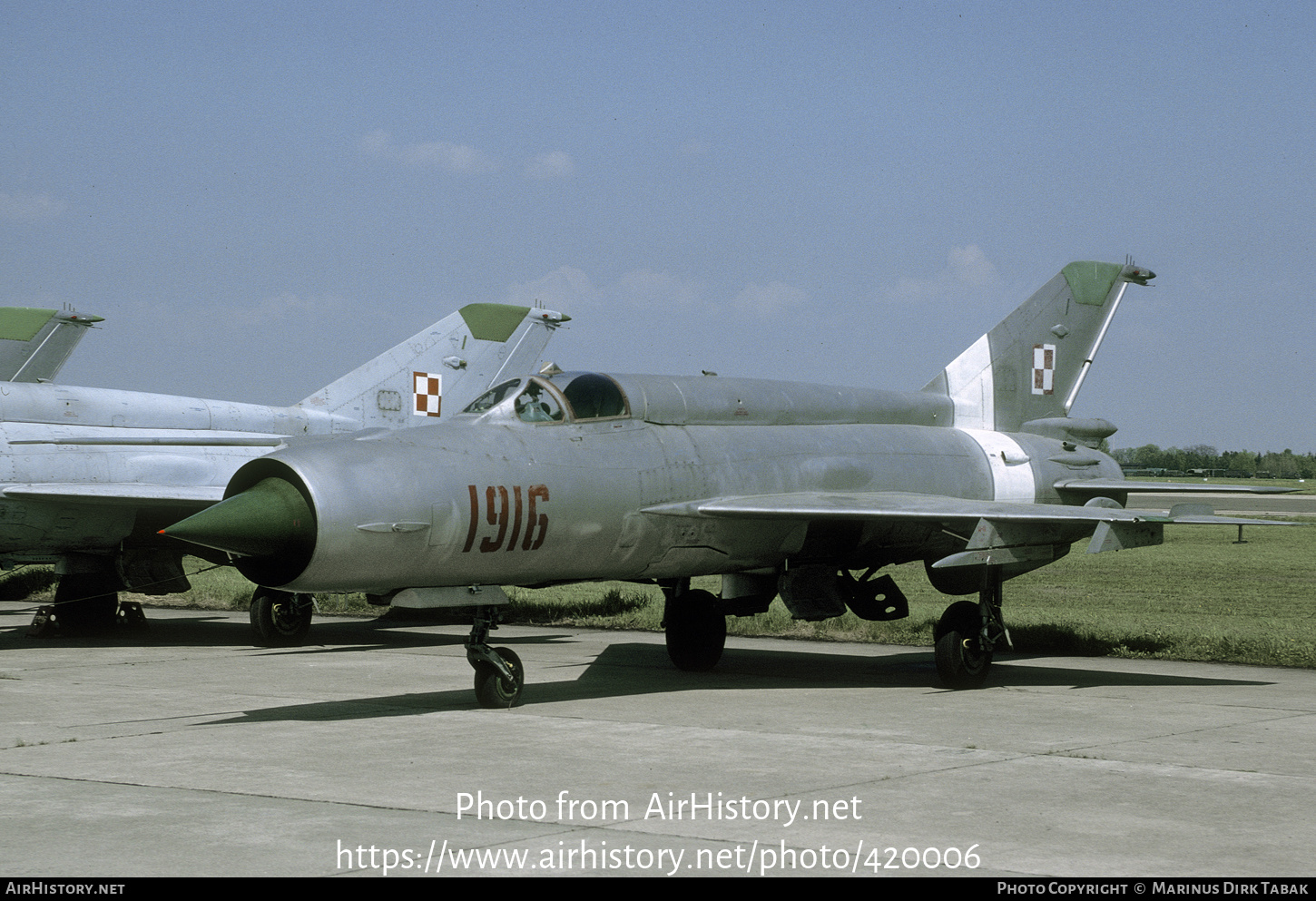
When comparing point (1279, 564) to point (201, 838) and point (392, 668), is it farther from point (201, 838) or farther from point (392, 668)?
point (201, 838)

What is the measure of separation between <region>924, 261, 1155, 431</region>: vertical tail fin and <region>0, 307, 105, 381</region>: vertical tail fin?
573 inches

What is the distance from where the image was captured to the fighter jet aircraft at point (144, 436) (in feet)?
56.7

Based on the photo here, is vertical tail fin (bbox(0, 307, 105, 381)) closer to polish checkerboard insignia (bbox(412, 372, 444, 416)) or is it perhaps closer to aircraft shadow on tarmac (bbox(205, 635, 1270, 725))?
polish checkerboard insignia (bbox(412, 372, 444, 416))

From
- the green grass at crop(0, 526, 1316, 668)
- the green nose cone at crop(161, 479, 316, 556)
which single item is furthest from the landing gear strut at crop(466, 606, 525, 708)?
the green grass at crop(0, 526, 1316, 668)

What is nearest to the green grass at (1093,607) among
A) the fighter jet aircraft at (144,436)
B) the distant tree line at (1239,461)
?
the fighter jet aircraft at (144,436)

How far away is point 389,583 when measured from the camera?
976cm

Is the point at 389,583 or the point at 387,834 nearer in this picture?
the point at 387,834

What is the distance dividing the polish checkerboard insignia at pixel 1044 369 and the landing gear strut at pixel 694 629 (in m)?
5.17

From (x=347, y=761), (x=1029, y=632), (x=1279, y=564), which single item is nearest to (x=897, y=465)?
(x=1029, y=632)

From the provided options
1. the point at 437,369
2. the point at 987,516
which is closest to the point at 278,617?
the point at 437,369

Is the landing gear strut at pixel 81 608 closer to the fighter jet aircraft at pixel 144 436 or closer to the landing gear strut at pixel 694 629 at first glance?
the fighter jet aircraft at pixel 144 436

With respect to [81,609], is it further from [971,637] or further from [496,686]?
[971,637]

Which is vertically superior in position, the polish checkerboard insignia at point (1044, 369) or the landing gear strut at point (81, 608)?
the polish checkerboard insignia at point (1044, 369)

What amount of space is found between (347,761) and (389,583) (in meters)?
1.71
